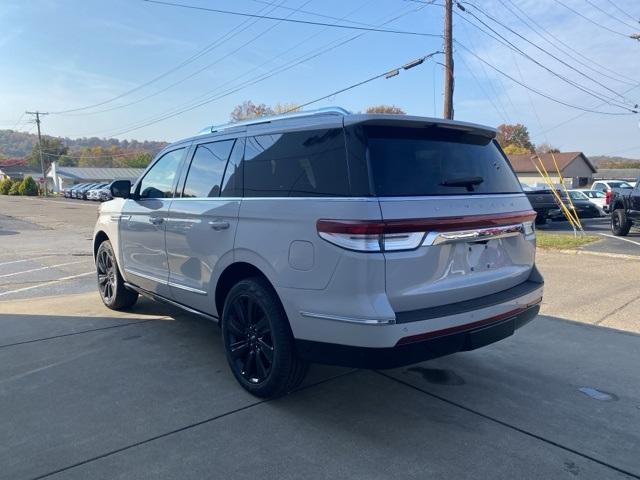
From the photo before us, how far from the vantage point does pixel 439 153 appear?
138 inches

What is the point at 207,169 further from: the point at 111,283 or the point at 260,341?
the point at 111,283

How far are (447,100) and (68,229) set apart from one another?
14380 mm

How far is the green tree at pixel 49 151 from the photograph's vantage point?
117 m

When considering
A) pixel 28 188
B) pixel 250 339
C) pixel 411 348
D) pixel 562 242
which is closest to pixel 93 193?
pixel 28 188

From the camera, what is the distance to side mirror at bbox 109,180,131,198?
5477mm

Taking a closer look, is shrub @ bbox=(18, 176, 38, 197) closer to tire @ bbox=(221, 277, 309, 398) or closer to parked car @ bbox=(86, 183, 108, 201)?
parked car @ bbox=(86, 183, 108, 201)

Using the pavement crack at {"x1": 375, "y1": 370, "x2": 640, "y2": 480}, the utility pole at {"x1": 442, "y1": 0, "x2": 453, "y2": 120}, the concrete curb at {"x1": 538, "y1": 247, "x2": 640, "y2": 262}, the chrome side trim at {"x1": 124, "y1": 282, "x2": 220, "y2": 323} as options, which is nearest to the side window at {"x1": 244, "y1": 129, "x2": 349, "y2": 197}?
the chrome side trim at {"x1": 124, "y1": 282, "x2": 220, "y2": 323}

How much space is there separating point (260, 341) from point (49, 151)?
132177mm

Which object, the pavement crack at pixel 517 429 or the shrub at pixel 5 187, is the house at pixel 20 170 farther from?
the pavement crack at pixel 517 429

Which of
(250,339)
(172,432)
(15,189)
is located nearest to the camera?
(172,432)

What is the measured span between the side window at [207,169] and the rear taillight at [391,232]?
1452mm

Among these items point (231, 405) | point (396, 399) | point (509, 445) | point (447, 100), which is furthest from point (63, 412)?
point (447, 100)

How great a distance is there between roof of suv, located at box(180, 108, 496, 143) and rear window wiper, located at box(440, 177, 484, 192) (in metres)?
0.37

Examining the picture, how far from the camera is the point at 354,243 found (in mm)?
2961
